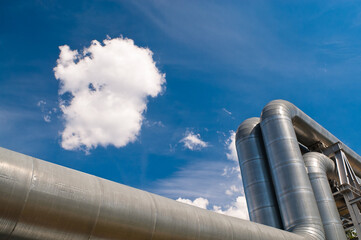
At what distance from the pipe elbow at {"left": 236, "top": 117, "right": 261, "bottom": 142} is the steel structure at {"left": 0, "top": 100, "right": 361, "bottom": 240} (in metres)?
0.06

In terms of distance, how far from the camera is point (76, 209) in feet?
22.6

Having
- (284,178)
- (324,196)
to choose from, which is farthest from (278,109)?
(324,196)

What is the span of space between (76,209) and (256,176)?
13.2 m

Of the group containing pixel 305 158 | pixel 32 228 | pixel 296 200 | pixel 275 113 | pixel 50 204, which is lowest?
pixel 32 228

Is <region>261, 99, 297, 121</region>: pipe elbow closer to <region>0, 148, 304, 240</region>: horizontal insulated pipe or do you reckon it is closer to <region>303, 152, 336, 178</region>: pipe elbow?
<region>303, 152, 336, 178</region>: pipe elbow

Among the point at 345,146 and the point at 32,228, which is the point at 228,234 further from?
the point at 345,146

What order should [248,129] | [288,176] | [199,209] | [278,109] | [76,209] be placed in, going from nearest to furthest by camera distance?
1. [76,209]
2. [199,209]
3. [288,176]
4. [278,109]
5. [248,129]

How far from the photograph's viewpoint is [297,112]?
2053cm

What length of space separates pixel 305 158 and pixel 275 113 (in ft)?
11.0

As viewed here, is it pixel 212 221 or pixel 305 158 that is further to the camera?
pixel 305 158

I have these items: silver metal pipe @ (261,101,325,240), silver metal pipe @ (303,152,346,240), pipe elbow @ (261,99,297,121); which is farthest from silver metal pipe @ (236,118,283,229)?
silver metal pipe @ (303,152,346,240)

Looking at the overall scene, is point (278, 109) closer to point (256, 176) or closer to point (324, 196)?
point (256, 176)

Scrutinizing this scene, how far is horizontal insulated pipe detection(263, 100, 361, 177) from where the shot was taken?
1925cm

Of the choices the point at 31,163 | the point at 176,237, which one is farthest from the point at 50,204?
the point at 176,237
